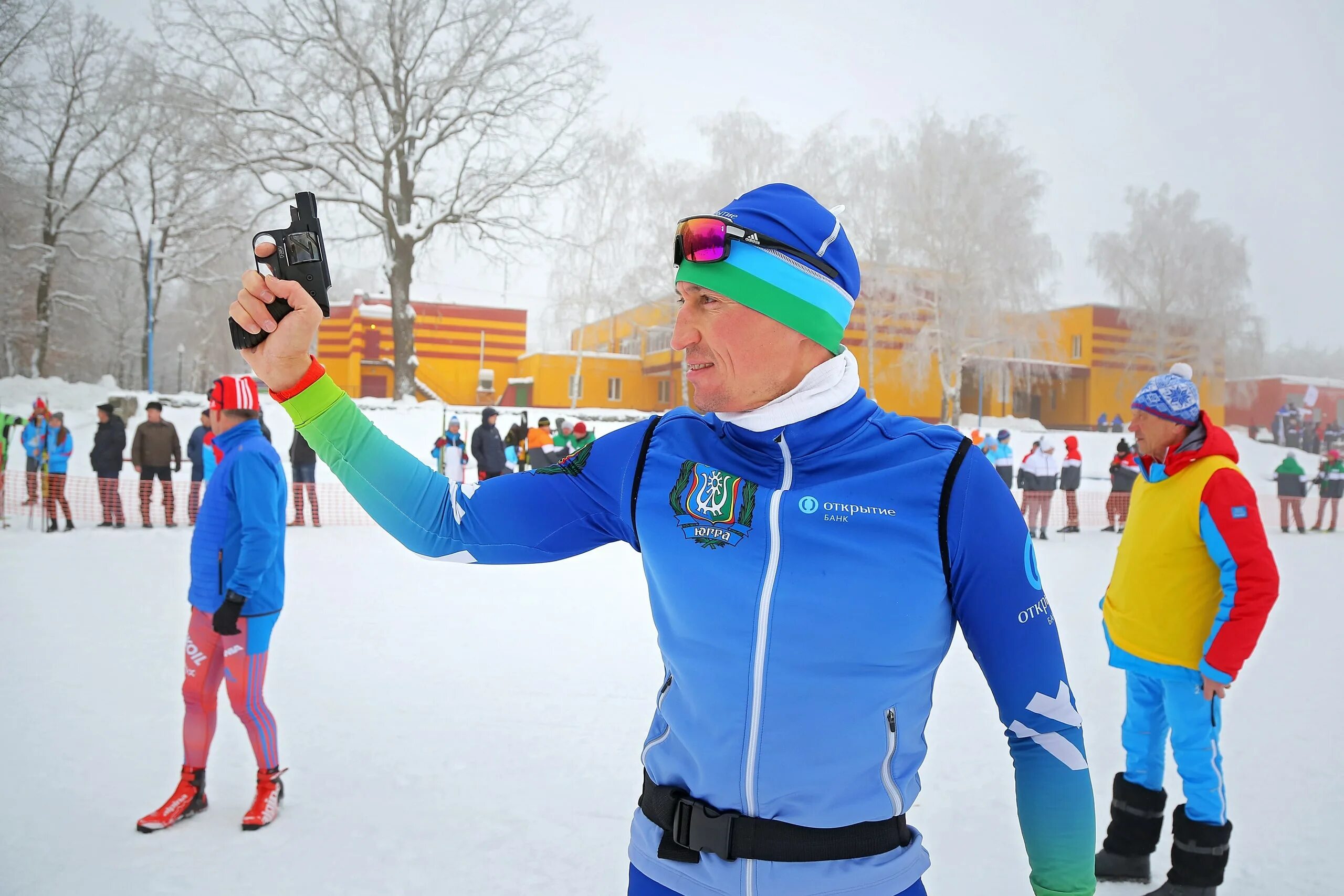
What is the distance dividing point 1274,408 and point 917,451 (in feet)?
81.6

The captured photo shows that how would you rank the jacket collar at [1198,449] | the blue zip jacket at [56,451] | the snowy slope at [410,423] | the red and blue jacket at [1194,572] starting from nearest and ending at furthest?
the red and blue jacket at [1194,572] < the jacket collar at [1198,449] < the blue zip jacket at [56,451] < the snowy slope at [410,423]

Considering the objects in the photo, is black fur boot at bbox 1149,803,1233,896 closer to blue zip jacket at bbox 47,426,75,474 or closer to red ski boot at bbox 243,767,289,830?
Answer: red ski boot at bbox 243,767,289,830

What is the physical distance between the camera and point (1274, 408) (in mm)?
20812

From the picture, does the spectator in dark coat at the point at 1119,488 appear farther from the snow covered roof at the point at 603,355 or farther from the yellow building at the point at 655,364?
the snow covered roof at the point at 603,355

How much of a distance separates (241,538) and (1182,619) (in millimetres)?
3663

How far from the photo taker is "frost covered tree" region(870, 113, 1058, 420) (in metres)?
25.2

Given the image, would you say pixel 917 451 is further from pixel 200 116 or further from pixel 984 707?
pixel 200 116

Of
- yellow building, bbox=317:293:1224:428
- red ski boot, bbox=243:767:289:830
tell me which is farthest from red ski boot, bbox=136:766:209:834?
yellow building, bbox=317:293:1224:428

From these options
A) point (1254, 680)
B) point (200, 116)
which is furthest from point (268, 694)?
point (200, 116)

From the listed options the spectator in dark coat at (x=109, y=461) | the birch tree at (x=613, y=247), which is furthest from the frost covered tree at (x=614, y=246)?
the spectator in dark coat at (x=109, y=461)

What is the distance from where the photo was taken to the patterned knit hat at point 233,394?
3426 mm

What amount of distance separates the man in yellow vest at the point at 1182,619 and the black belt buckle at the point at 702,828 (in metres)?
2.19

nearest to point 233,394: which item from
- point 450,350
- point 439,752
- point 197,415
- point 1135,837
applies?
point 439,752

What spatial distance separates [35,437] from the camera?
10.8 meters
